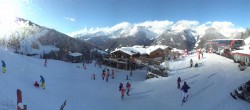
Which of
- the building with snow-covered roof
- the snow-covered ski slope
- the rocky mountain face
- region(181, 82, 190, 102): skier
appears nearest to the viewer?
the snow-covered ski slope

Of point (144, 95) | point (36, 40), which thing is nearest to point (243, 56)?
point (144, 95)

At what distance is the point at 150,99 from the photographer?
28312 mm

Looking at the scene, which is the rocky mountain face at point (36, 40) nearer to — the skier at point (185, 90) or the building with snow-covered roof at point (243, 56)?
the building with snow-covered roof at point (243, 56)

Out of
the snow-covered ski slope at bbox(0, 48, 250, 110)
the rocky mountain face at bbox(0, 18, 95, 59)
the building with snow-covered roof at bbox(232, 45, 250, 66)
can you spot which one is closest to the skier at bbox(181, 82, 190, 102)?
the snow-covered ski slope at bbox(0, 48, 250, 110)

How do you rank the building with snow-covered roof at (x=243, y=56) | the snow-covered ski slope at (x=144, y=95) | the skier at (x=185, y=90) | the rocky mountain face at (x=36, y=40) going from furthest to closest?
the rocky mountain face at (x=36, y=40)
the building with snow-covered roof at (x=243, y=56)
the skier at (x=185, y=90)
the snow-covered ski slope at (x=144, y=95)

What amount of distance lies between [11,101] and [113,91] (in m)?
18.9

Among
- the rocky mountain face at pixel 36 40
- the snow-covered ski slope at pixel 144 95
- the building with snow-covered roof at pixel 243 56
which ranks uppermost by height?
the rocky mountain face at pixel 36 40


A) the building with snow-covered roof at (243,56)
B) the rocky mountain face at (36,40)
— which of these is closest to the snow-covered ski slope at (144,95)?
the building with snow-covered roof at (243,56)

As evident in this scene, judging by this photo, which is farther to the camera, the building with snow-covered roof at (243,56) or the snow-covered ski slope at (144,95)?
the building with snow-covered roof at (243,56)

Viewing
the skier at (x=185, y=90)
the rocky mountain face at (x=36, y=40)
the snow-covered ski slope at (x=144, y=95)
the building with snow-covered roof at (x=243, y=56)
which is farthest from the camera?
the rocky mountain face at (x=36, y=40)

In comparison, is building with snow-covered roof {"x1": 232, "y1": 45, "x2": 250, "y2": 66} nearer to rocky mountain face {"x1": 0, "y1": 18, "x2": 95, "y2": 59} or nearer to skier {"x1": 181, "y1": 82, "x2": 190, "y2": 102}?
skier {"x1": 181, "y1": 82, "x2": 190, "y2": 102}

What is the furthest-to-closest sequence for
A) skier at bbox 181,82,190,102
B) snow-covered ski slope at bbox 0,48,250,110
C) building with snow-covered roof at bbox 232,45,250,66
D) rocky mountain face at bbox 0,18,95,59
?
rocky mountain face at bbox 0,18,95,59 → building with snow-covered roof at bbox 232,45,250,66 → skier at bbox 181,82,190,102 → snow-covered ski slope at bbox 0,48,250,110

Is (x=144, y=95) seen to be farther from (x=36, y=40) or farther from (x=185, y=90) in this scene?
(x=36, y=40)

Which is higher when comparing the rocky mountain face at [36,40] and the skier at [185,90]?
the rocky mountain face at [36,40]
